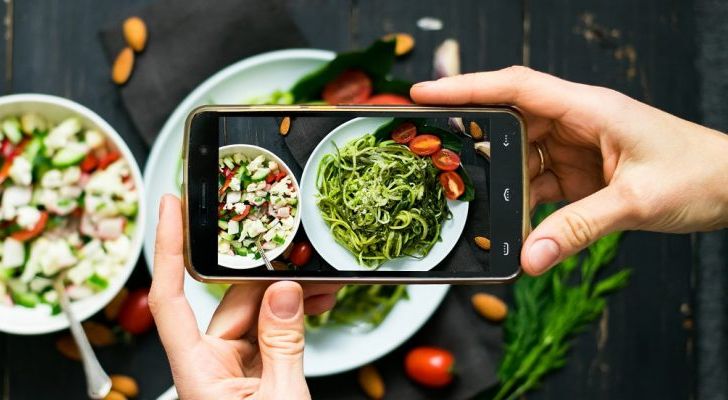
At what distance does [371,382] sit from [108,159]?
669 millimetres

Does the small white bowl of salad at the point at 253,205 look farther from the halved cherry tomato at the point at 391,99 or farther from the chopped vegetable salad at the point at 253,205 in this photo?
the halved cherry tomato at the point at 391,99

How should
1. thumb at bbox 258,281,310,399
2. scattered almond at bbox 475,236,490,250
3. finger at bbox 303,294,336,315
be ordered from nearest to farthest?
thumb at bbox 258,281,310,399, scattered almond at bbox 475,236,490,250, finger at bbox 303,294,336,315

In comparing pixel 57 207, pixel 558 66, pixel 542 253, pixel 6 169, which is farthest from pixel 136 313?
pixel 558 66

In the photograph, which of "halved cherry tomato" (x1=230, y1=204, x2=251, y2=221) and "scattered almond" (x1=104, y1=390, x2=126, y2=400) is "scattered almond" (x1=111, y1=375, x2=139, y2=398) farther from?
"halved cherry tomato" (x1=230, y1=204, x2=251, y2=221)

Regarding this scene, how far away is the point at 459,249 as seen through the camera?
3.88ft

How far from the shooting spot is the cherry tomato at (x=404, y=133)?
1.19 meters

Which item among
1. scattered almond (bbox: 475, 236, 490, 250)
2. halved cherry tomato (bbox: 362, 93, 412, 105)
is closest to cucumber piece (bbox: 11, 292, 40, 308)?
halved cherry tomato (bbox: 362, 93, 412, 105)

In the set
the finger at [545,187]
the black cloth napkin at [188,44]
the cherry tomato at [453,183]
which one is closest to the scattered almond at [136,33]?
the black cloth napkin at [188,44]

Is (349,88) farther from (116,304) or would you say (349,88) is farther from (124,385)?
(124,385)

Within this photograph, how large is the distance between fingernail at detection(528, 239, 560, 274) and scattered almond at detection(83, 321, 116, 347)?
0.88 metres

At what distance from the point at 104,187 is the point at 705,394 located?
1.30m

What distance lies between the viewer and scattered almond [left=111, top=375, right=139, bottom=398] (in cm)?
153

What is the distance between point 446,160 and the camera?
1181 mm

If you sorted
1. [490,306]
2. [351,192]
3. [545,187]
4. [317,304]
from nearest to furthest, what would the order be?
[351,192] < [317,304] < [545,187] < [490,306]
